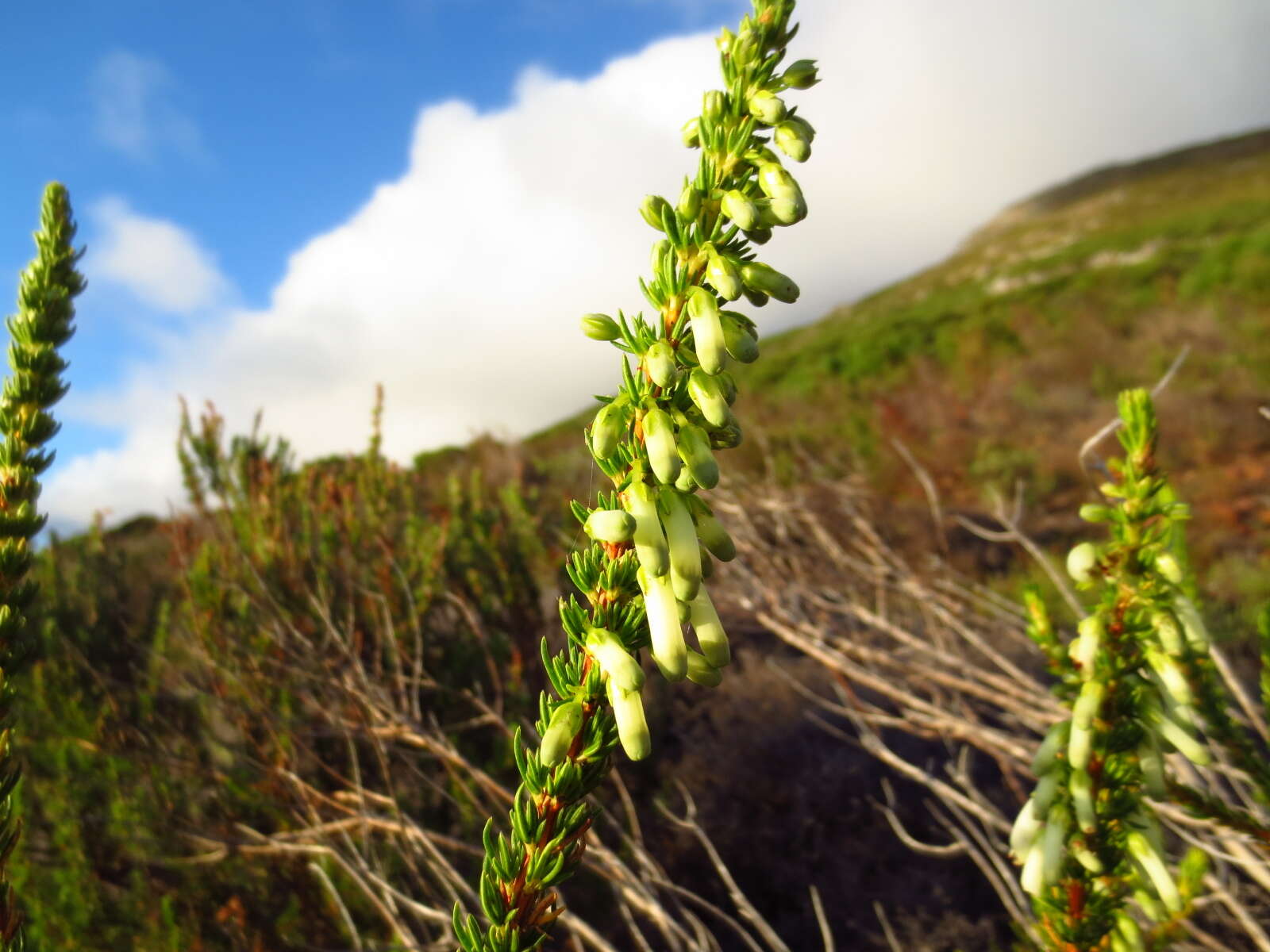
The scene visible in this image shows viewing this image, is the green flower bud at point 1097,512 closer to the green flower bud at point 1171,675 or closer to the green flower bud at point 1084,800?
the green flower bud at point 1171,675

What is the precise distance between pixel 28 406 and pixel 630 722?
113 centimetres

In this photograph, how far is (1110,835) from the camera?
4.65 ft

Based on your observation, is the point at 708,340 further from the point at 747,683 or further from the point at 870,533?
the point at 747,683

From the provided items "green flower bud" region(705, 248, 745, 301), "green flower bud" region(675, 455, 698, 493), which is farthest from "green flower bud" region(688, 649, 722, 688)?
"green flower bud" region(705, 248, 745, 301)

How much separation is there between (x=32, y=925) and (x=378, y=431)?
333cm

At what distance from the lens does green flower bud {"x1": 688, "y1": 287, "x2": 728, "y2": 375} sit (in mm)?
881

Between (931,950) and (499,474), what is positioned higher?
(499,474)

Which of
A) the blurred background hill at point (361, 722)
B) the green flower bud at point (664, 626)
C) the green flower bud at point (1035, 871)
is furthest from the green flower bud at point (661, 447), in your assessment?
the blurred background hill at point (361, 722)

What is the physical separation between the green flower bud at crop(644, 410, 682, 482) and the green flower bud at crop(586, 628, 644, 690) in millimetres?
197

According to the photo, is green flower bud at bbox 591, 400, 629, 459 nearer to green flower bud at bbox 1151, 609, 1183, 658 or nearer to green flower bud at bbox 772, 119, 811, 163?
green flower bud at bbox 772, 119, 811, 163

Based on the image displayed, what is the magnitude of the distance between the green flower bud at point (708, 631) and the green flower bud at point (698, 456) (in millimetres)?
169

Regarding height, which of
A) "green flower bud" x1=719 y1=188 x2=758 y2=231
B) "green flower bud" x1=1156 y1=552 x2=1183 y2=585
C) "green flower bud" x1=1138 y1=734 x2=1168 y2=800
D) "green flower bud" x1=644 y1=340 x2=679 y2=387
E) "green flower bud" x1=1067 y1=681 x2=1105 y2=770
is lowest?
"green flower bud" x1=1138 y1=734 x2=1168 y2=800

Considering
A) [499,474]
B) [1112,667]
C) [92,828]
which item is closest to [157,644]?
[92,828]

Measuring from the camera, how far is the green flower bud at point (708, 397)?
89cm
